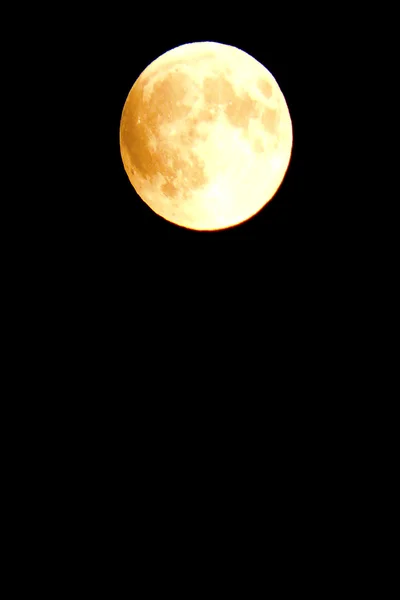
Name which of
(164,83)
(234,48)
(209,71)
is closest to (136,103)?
(164,83)

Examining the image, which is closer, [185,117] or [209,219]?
[185,117]

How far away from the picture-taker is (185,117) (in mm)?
2430

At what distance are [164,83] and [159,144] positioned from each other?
28 cm

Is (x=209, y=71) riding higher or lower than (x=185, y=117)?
higher

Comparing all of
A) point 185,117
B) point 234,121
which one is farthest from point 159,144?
point 234,121

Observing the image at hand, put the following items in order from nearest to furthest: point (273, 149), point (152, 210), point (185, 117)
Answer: point (185, 117), point (273, 149), point (152, 210)

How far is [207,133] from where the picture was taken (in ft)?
7.97

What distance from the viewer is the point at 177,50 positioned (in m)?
2.61

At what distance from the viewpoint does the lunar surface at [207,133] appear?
2.43 m

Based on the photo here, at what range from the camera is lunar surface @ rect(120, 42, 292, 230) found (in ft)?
7.98

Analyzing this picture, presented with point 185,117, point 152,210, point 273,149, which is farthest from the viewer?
point 152,210

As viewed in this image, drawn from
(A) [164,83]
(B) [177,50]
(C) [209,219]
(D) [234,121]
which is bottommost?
(C) [209,219]

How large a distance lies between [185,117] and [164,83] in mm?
215

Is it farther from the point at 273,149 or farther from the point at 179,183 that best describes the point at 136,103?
the point at 273,149
